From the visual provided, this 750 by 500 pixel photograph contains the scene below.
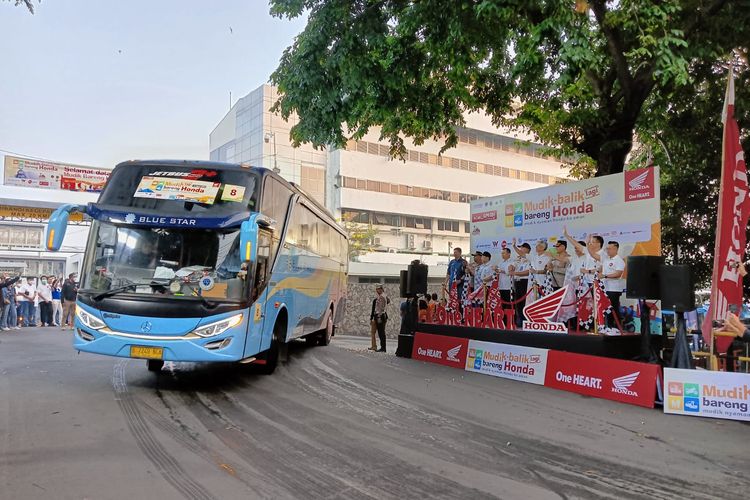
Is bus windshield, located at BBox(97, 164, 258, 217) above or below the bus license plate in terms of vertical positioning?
above

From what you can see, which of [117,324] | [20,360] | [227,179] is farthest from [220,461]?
[20,360]

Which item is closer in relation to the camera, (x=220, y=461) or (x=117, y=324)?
(x=220, y=461)

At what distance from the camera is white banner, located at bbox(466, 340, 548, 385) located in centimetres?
1038

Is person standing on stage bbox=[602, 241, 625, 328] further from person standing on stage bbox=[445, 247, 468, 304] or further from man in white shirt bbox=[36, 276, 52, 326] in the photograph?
man in white shirt bbox=[36, 276, 52, 326]

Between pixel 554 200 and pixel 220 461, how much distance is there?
1029 cm

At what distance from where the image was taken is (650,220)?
36.3 ft

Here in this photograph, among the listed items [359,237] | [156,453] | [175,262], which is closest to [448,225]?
[359,237]

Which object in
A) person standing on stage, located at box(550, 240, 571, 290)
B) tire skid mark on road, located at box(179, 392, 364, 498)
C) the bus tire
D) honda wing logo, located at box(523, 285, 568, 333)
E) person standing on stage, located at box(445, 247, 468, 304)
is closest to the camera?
tire skid mark on road, located at box(179, 392, 364, 498)

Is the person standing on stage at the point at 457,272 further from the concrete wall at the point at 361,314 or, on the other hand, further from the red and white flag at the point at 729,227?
the concrete wall at the point at 361,314

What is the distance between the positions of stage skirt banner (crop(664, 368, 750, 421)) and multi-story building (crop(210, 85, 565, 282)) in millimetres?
29860

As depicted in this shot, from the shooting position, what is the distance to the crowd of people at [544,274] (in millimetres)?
11281

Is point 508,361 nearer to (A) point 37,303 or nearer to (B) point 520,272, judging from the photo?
(B) point 520,272

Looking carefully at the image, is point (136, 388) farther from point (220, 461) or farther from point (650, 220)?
point (650, 220)

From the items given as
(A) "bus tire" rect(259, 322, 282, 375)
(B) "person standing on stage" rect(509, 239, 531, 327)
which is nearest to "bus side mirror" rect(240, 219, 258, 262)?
(A) "bus tire" rect(259, 322, 282, 375)
